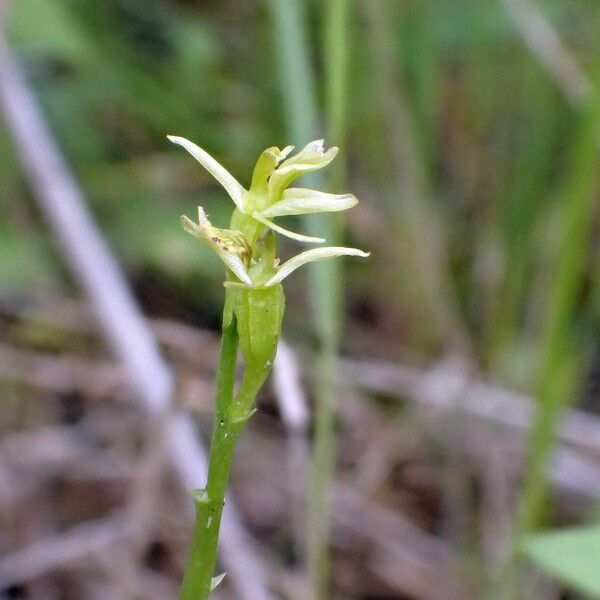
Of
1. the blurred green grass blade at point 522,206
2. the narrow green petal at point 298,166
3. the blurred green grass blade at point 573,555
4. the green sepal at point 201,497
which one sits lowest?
the blurred green grass blade at point 573,555

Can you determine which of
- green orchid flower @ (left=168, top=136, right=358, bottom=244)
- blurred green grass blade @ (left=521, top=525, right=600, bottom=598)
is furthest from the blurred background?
green orchid flower @ (left=168, top=136, right=358, bottom=244)

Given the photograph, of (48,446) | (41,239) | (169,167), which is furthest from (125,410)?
(169,167)

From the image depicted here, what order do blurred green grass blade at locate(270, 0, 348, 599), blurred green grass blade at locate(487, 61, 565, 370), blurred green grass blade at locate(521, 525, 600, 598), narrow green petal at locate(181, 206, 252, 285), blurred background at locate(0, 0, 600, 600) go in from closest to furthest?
narrow green petal at locate(181, 206, 252, 285) < blurred green grass blade at locate(521, 525, 600, 598) < blurred green grass blade at locate(270, 0, 348, 599) < blurred background at locate(0, 0, 600, 600) < blurred green grass blade at locate(487, 61, 565, 370)

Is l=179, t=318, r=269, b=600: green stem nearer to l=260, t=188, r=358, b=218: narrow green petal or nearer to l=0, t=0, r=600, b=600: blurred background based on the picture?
l=260, t=188, r=358, b=218: narrow green petal

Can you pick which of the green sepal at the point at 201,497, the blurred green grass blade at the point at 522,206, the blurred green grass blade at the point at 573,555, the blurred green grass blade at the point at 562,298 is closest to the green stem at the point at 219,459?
the green sepal at the point at 201,497

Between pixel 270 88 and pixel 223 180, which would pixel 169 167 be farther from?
pixel 223 180

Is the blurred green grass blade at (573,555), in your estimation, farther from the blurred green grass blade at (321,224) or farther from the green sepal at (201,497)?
the green sepal at (201,497)

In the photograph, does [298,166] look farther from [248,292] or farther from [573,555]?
[573,555]
